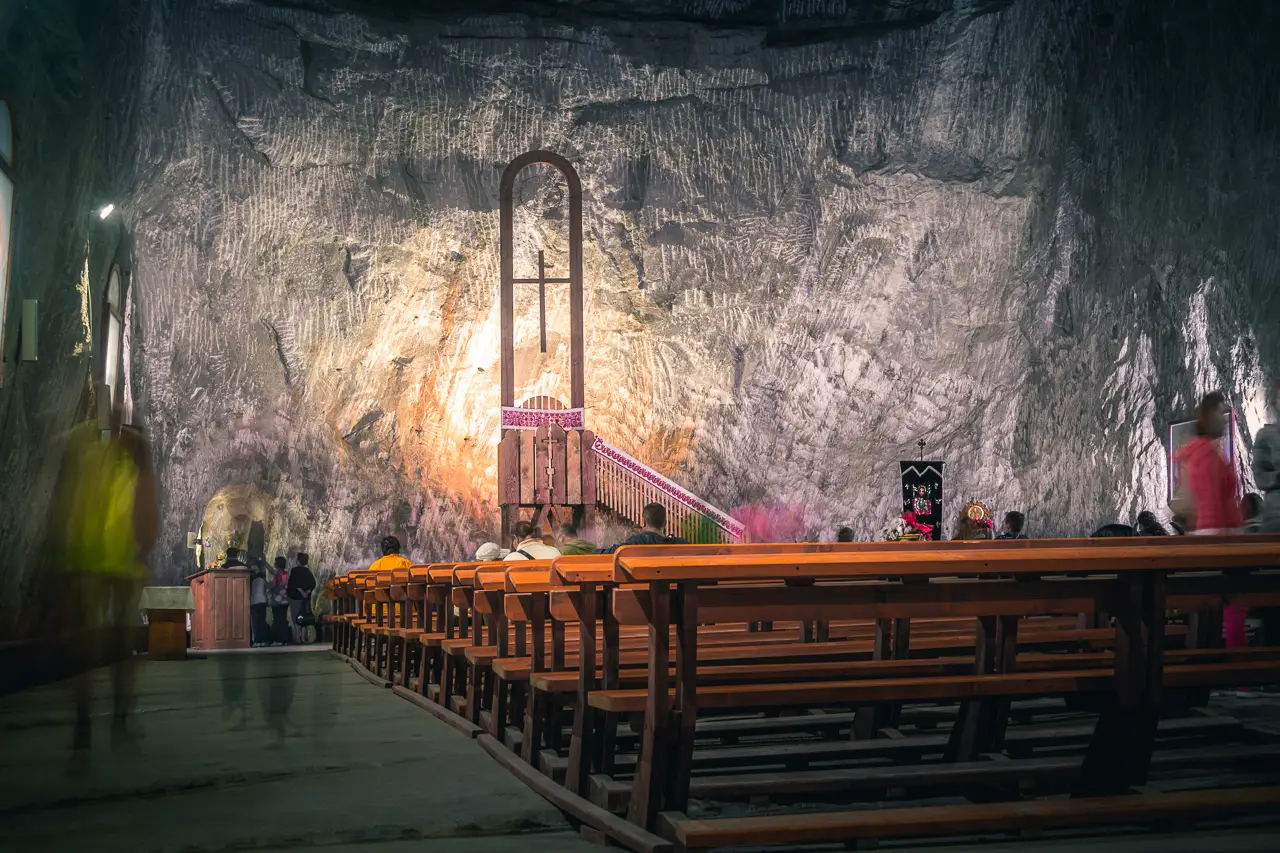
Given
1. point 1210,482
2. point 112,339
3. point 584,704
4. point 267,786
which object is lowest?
point 267,786

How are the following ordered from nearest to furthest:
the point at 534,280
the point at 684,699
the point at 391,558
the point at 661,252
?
the point at 684,699 < the point at 391,558 < the point at 534,280 < the point at 661,252

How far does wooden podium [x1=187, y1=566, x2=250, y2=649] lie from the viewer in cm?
1558

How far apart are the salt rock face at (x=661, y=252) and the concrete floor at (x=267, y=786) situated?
15.8 m

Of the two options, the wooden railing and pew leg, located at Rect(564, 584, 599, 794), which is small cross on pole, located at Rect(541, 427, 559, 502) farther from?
pew leg, located at Rect(564, 584, 599, 794)

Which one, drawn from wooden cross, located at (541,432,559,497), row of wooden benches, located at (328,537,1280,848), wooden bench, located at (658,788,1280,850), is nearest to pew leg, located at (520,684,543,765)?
row of wooden benches, located at (328,537,1280,848)

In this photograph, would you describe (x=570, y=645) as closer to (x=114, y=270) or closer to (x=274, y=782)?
(x=274, y=782)

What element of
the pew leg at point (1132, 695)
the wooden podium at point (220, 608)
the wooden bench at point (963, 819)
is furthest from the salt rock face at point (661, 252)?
the wooden bench at point (963, 819)

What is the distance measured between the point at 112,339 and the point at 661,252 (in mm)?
11125

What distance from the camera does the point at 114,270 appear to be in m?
15.0

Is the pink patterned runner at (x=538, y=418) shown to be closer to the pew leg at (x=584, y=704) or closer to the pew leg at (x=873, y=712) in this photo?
the pew leg at (x=873, y=712)

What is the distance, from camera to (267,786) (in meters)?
4.24

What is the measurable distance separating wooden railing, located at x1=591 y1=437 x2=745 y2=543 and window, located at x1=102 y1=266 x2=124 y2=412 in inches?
262

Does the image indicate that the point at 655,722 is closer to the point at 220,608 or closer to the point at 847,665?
the point at 847,665

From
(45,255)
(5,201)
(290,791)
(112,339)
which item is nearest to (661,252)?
(112,339)
